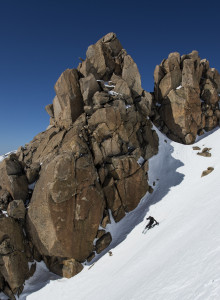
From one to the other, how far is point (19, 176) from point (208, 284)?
70.2 ft

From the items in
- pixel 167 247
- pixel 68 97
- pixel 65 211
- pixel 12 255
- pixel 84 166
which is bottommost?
pixel 167 247

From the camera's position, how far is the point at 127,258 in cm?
1652

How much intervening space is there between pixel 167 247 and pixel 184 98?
99.4 ft

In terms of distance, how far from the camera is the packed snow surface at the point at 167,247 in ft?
27.0

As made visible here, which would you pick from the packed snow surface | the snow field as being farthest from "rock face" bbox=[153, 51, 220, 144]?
the snow field

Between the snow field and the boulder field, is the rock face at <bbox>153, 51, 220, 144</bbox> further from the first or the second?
the snow field

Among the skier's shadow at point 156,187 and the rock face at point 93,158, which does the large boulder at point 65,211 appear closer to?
the rock face at point 93,158

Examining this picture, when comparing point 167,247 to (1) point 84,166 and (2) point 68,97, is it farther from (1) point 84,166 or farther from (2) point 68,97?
(2) point 68,97

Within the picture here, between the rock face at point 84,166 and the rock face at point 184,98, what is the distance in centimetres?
612

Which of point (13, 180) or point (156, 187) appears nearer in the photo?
point (13, 180)

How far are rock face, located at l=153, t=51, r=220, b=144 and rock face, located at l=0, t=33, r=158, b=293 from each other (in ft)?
20.1

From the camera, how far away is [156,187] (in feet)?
87.5

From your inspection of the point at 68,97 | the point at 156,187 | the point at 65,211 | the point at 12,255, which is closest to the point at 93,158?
the point at 65,211

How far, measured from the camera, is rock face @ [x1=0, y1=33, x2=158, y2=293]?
19.3 metres
